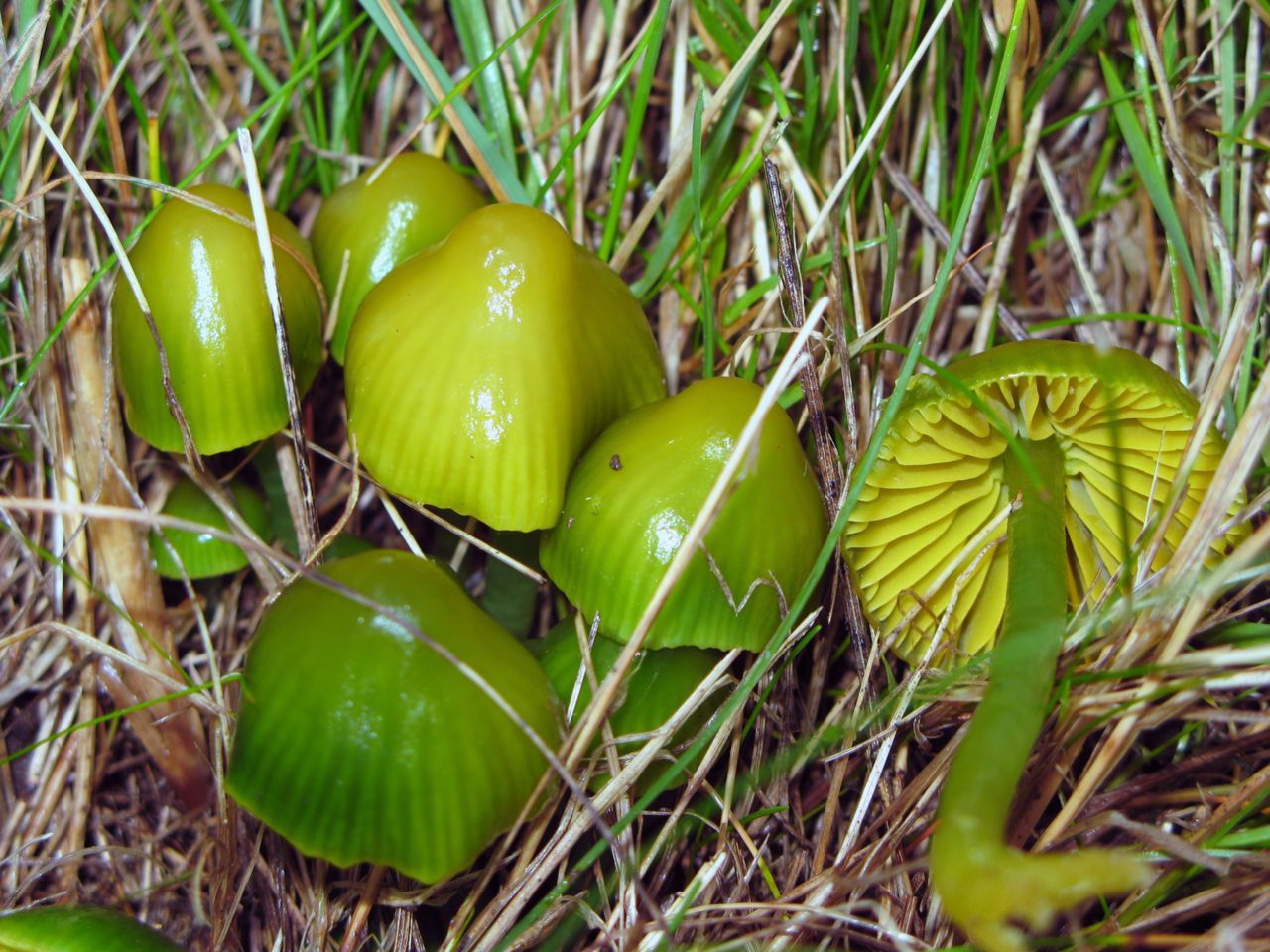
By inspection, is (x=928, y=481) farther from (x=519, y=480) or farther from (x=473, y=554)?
(x=473, y=554)

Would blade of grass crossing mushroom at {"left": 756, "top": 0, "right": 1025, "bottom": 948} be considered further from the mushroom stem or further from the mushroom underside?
the mushroom stem

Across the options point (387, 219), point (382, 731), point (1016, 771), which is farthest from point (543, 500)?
point (1016, 771)

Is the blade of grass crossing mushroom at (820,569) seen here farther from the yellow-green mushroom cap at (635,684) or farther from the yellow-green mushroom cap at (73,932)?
the yellow-green mushroom cap at (73,932)

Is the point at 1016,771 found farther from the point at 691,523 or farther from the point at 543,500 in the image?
the point at 543,500

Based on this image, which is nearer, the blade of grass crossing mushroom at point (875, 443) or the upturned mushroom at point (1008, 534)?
the upturned mushroom at point (1008, 534)

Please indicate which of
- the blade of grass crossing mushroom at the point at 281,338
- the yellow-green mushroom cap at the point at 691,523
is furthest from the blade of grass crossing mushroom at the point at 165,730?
the yellow-green mushroom cap at the point at 691,523

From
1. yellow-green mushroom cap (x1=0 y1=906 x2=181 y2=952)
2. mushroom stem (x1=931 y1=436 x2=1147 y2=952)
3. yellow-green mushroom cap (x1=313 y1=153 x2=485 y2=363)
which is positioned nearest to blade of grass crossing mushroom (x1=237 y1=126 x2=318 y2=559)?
yellow-green mushroom cap (x1=313 y1=153 x2=485 y2=363)
